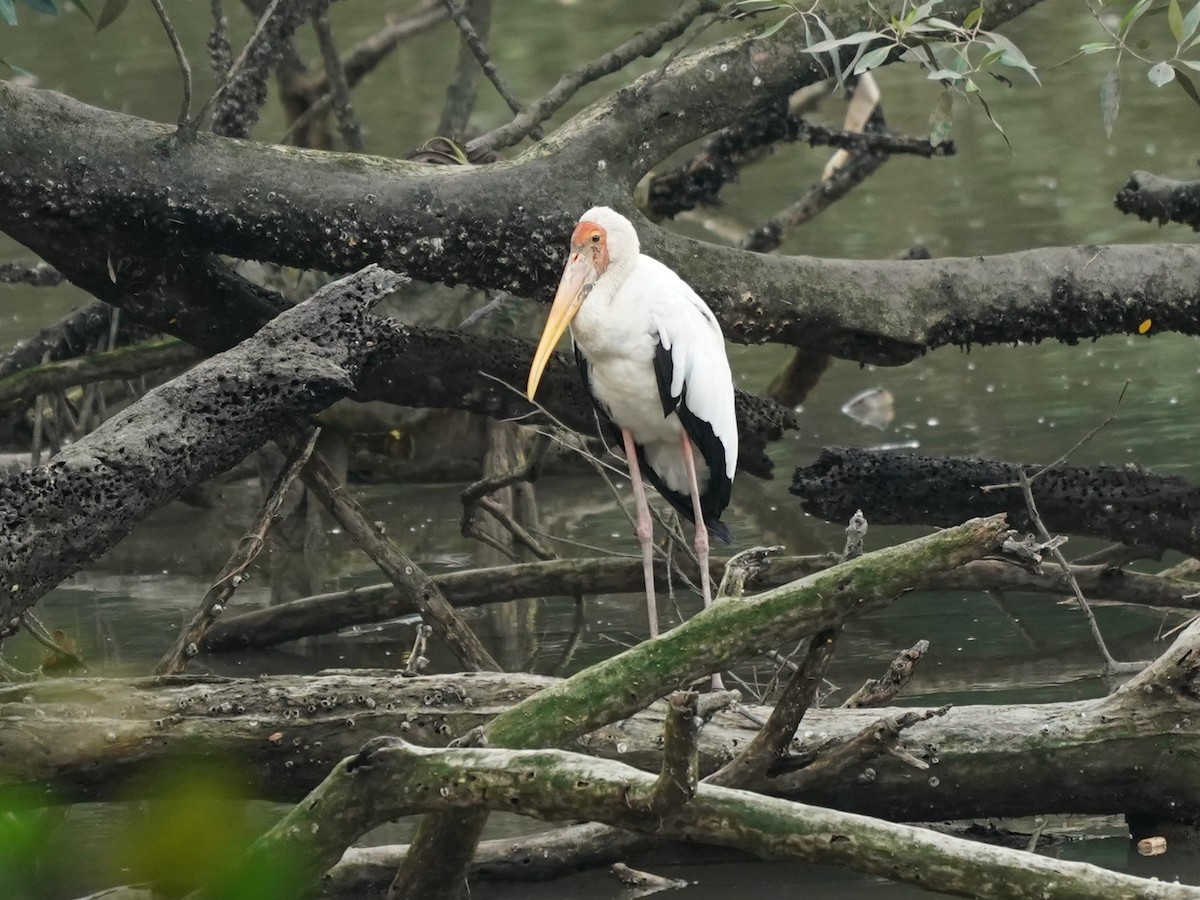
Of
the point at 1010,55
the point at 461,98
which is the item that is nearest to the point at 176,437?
the point at 1010,55

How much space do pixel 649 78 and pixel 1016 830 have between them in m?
2.18

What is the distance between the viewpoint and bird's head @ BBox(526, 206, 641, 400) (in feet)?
13.5

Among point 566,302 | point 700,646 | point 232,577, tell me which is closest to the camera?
point 700,646

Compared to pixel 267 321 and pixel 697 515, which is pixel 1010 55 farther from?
pixel 267 321

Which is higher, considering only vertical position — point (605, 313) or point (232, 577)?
point (605, 313)

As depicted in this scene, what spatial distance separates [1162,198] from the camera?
4.77 m

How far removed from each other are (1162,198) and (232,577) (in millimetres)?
2889

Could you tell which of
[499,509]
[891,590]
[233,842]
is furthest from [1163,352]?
[233,842]

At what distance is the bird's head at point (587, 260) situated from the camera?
4.11 metres

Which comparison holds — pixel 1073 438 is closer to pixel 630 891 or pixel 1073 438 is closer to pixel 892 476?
pixel 892 476

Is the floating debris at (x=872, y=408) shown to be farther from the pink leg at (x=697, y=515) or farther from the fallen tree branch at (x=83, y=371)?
the fallen tree branch at (x=83, y=371)

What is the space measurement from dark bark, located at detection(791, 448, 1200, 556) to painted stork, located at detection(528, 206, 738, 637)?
367 mm

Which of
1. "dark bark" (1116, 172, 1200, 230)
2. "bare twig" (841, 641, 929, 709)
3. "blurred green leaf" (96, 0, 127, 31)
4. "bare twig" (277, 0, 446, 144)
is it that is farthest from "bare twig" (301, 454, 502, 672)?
"bare twig" (277, 0, 446, 144)

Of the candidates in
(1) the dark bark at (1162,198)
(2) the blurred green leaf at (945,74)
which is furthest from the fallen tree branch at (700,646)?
(1) the dark bark at (1162,198)
